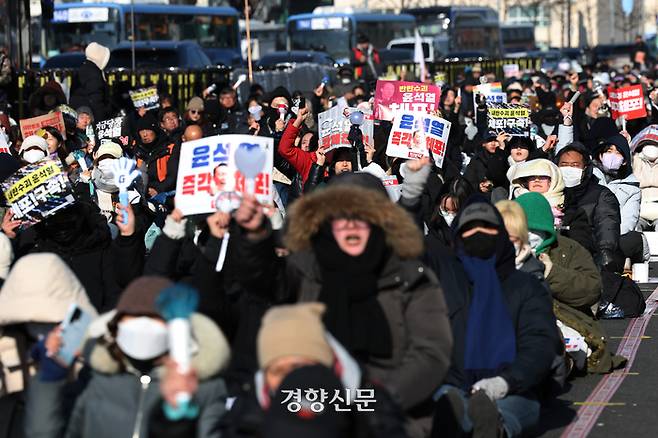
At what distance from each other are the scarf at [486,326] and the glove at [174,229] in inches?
50.1

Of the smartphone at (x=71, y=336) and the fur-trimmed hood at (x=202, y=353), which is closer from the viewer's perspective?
the fur-trimmed hood at (x=202, y=353)

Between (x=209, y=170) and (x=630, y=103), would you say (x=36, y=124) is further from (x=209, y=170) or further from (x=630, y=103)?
(x=630, y=103)

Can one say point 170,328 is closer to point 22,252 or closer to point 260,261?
point 260,261

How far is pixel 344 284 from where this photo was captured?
6.03 m

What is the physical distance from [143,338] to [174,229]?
176 centimetres

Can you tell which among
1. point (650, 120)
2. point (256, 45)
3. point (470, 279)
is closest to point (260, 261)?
point (470, 279)

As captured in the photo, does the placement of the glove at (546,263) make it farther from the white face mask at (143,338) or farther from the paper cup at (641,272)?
the paper cup at (641,272)

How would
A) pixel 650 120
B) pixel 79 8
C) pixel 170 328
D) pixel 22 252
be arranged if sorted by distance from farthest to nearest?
pixel 79 8, pixel 650 120, pixel 22 252, pixel 170 328

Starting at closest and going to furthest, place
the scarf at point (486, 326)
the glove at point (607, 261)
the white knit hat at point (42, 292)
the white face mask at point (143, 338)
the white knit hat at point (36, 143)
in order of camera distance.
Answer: the white face mask at point (143, 338) → the white knit hat at point (42, 292) → the scarf at point (486, 326) → the glove at point (607, 261) → the white knit hat at point (36, 143)

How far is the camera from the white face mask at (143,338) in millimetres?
5578

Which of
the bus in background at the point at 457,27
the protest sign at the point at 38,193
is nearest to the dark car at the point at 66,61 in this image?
the protest sign at the point at 38,193

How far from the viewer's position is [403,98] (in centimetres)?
1564

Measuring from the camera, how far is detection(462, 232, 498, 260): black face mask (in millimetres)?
7656

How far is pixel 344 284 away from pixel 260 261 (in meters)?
0.42
